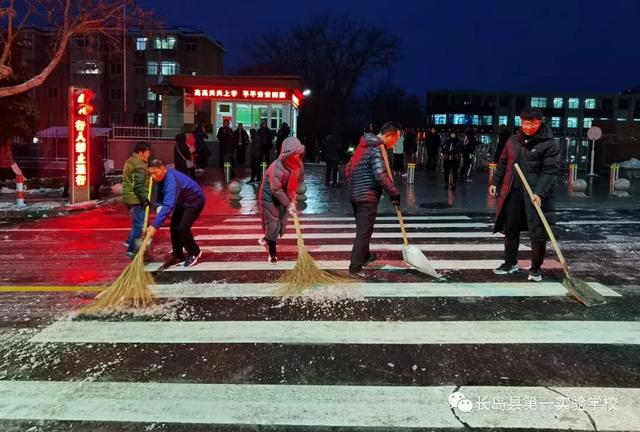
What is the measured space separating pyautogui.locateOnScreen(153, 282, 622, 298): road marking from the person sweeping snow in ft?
3.76

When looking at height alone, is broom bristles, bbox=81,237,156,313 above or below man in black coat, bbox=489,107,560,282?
below

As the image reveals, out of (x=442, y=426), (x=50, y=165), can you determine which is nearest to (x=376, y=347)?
(x=442, y=426)

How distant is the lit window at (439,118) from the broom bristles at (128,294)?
95.2m

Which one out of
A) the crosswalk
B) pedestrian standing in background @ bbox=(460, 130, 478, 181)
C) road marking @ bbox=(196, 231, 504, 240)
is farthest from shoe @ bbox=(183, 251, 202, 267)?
pedestrian standing in background @ bbox=(460, 130, 478, 181)

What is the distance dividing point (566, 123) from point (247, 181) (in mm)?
89169

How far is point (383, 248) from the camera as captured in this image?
849 centimetres

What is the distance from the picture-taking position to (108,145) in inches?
1026

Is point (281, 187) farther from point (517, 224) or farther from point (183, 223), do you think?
point (517, 224)

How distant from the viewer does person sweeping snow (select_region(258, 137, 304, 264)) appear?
6.98 m

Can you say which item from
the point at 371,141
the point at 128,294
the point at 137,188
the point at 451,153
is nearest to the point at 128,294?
the point at 128,294

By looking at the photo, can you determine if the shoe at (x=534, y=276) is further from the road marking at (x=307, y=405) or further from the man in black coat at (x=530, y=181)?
the road marking at (x=307, y=405)

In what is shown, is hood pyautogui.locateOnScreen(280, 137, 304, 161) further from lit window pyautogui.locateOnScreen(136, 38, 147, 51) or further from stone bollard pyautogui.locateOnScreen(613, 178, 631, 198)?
lit window pyautogui.locateOnScreen(136, 38, 147, 51)

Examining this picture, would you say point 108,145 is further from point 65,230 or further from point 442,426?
point 442,426

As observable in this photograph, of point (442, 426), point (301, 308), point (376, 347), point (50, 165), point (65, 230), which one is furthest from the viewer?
point (50, 165)
